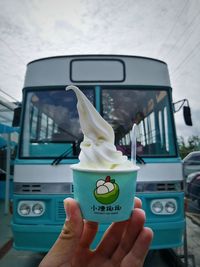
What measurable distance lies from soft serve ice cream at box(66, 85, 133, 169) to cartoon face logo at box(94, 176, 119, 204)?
142 millimetres

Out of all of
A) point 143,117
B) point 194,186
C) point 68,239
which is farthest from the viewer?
point 194,186

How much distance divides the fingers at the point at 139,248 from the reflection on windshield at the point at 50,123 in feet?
8.42

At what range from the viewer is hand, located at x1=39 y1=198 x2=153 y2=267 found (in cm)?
129

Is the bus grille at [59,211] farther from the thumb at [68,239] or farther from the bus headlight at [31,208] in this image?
the thumb at [68,239]

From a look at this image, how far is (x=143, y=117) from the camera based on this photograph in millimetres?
4078

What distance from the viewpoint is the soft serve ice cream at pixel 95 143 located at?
1.47 metres

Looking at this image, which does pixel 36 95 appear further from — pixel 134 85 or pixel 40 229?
pixel 40 229

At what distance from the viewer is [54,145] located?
3.87 m

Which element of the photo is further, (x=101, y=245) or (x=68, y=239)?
(x=101, y=245)

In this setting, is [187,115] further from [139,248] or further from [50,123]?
[139,248]

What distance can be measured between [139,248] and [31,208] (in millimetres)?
2553

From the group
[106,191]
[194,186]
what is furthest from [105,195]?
[194,186]

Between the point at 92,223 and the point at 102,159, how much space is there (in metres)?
0.32

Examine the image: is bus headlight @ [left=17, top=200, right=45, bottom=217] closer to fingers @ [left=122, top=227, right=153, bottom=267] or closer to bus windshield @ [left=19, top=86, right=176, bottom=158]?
bus windshield @ [left=19, top=86, right=176, bottom=158]
